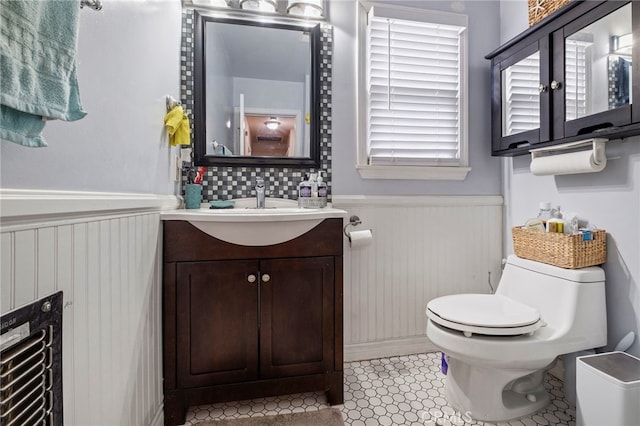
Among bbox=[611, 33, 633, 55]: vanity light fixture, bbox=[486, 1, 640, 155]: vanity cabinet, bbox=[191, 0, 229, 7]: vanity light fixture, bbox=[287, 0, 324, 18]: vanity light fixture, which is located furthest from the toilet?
bbox=[191, 0, 229, 7]: vanity light fixture

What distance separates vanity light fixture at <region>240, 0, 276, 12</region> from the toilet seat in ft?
5.81

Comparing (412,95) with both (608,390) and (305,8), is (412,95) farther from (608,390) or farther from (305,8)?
(608,390)

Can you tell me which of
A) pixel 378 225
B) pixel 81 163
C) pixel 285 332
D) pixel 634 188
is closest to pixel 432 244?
pixel 378 225

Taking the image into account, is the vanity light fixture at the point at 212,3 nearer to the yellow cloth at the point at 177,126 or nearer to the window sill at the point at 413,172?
the yellow cloth at the point at 177,126

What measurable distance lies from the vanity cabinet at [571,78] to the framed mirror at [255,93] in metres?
1.08

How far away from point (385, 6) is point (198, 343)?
2.01 m

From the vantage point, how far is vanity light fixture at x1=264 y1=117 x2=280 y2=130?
1812 millimetres

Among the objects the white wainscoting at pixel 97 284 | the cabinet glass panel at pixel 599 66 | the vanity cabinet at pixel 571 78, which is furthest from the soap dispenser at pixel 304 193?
the cabinet glass panel at pixel 599 66

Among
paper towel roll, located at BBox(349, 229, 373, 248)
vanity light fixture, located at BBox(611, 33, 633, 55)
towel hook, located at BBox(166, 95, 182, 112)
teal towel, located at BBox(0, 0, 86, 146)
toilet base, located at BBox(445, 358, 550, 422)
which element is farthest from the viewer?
paper towel roll, located at BBox(349, 229, 373, 248)

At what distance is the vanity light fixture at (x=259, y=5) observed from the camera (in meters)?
1.75

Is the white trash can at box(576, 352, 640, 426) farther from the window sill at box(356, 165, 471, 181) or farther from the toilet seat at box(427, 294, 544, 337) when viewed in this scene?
the window sill at box(356, 165, 471, 181)

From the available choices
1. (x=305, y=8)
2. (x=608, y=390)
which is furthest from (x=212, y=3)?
(x=608, y=390)

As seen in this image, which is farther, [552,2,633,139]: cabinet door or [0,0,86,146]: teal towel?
[552,2,633,139]: cabinet door

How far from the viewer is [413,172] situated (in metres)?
1.92
